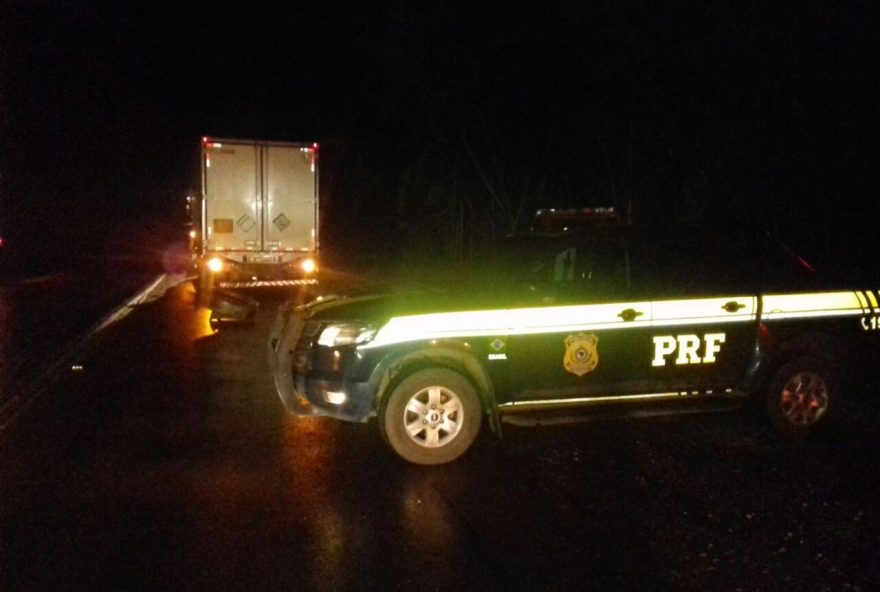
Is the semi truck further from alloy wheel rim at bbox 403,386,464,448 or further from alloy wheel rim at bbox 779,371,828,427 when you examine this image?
alloy wheel rim at bbox 779,371,828,427

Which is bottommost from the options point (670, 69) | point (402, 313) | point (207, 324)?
point (207, 324)

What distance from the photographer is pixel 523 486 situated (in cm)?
Answer: 712

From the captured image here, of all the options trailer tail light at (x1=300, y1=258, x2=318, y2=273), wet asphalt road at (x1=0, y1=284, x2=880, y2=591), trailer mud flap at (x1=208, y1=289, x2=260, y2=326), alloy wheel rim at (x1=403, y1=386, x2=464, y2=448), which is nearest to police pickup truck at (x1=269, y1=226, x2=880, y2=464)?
alloy wheel rim at (x1=403, y1=386, x2=464, y2=448)

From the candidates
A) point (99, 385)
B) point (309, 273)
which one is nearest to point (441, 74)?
point (309, 273)

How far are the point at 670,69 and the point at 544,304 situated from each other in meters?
12.5

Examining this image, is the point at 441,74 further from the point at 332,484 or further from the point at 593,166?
the point at 332,484

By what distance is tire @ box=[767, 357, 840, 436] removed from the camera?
832 cm

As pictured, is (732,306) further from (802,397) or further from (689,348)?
(802,397)

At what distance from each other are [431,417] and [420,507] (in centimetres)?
103

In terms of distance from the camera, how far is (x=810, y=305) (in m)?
8.25

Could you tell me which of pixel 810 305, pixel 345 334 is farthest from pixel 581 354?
pixel 810 305

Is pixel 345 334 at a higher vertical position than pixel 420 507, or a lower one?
higher

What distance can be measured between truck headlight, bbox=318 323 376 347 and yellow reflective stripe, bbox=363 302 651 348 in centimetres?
7

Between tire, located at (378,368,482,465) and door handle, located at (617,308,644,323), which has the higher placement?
door handle, located at (617,308,644,323)
